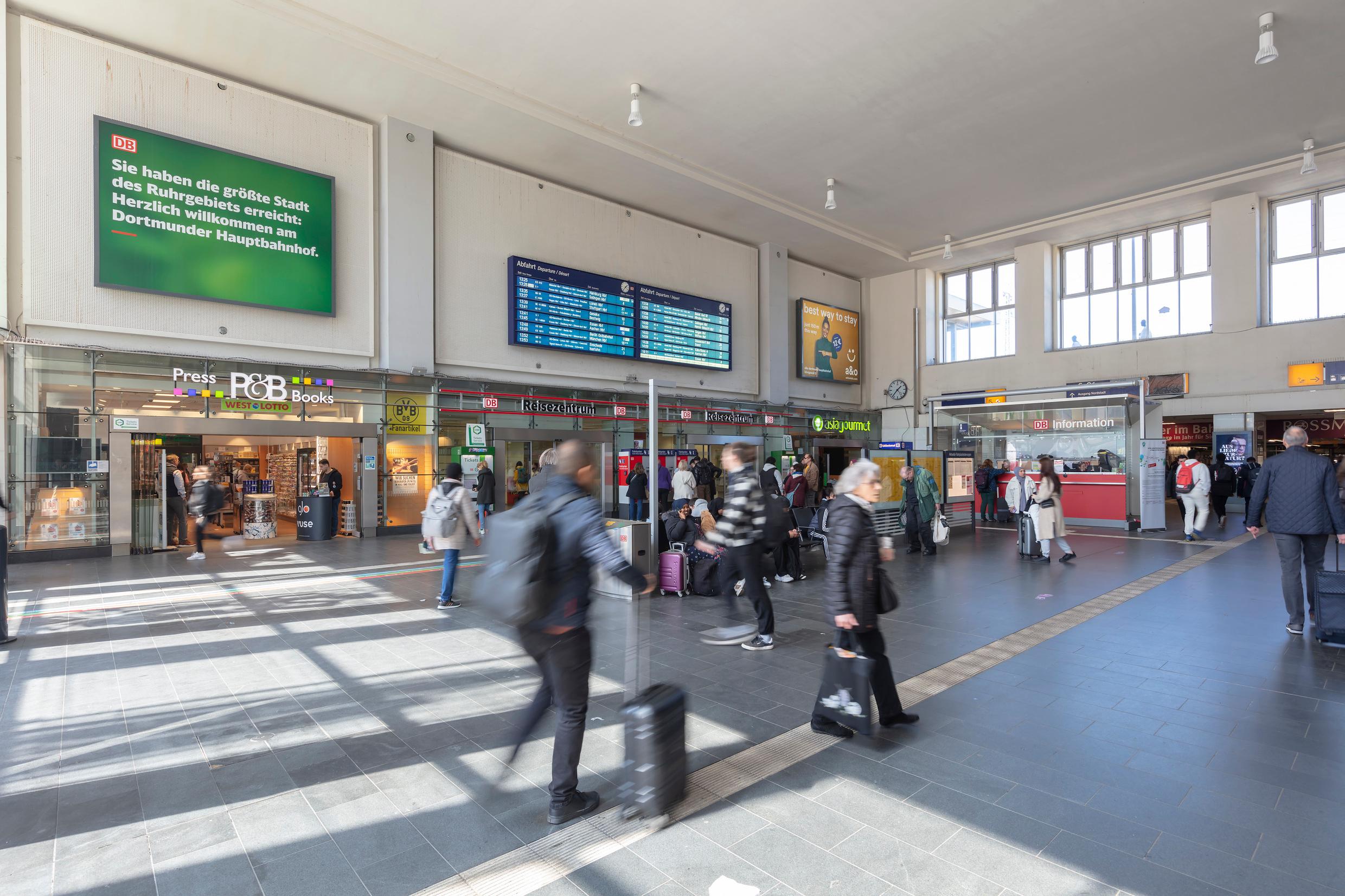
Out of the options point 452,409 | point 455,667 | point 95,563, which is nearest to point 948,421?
point 452,409

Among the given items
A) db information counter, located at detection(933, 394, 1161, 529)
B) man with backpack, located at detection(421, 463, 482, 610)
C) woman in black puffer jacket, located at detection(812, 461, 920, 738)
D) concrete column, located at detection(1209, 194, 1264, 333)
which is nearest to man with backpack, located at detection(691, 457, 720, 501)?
db information counter, located at detection(933, 394, 1161, 529)

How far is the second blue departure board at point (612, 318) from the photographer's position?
14.8 m

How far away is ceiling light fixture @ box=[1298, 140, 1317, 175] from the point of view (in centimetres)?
1365

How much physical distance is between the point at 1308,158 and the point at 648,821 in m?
18.6

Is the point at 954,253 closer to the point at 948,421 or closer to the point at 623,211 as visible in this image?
the point at 948,421

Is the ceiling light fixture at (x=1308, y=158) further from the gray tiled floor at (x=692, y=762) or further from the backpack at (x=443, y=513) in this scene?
the backpack at (x=443, y=513)

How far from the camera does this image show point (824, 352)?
21688mm

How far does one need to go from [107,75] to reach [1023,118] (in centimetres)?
1577

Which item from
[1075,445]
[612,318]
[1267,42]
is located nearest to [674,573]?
[612,318]

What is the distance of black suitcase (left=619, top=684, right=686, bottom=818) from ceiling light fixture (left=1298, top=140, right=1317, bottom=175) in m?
18.2

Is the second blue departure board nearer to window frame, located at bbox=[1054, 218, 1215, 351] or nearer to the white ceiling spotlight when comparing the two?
window frame, located at bbox=[1054, 218, 1215, 351]

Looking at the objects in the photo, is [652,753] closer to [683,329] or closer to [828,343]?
[683,329]

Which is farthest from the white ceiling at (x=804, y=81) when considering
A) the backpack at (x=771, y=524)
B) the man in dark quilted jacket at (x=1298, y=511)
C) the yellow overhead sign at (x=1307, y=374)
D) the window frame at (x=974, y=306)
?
the backpack at (x=771, y=524)

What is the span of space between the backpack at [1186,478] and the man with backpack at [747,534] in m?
10.7
